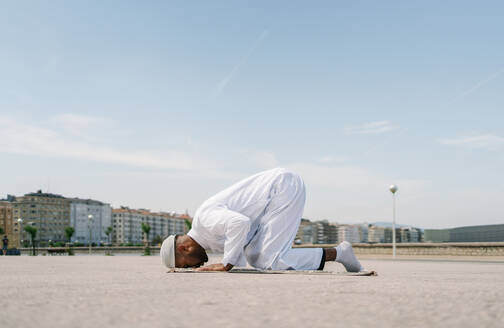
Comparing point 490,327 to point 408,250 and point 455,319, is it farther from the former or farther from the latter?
point 408,250

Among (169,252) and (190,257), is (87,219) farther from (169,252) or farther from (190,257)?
(190,257)

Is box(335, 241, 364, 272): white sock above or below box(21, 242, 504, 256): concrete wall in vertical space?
above

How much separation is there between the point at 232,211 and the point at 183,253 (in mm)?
954

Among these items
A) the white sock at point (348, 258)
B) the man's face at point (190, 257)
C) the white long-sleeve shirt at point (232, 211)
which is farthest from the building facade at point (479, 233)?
the man's face at point (190, 257)

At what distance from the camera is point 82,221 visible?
7170 inches

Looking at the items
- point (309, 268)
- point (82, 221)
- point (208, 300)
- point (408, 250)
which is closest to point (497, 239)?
point (408, 250)

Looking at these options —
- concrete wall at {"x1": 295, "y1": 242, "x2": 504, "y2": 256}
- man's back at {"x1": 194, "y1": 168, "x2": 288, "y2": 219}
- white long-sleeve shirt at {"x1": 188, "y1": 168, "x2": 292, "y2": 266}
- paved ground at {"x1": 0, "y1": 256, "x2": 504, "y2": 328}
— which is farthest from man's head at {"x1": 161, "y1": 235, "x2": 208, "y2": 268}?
concrete wall at {"x1": 295, "y1": 242, "x2": 504, "y2": 256}

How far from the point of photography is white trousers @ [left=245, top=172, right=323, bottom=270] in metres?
6.23

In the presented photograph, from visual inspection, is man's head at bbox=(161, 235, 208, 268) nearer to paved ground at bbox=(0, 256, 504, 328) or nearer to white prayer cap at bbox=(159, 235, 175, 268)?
white prayer cap at bbox=(159, 235, 175, 268)

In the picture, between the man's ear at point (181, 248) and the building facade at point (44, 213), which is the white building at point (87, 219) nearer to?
the building facade at point (44, 213)

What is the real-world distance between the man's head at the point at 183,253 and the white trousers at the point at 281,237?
64cm

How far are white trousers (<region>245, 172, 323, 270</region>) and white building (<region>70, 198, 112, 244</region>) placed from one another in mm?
176314

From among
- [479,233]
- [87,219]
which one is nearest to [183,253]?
[479,233]

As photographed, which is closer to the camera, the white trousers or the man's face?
the white trousers
